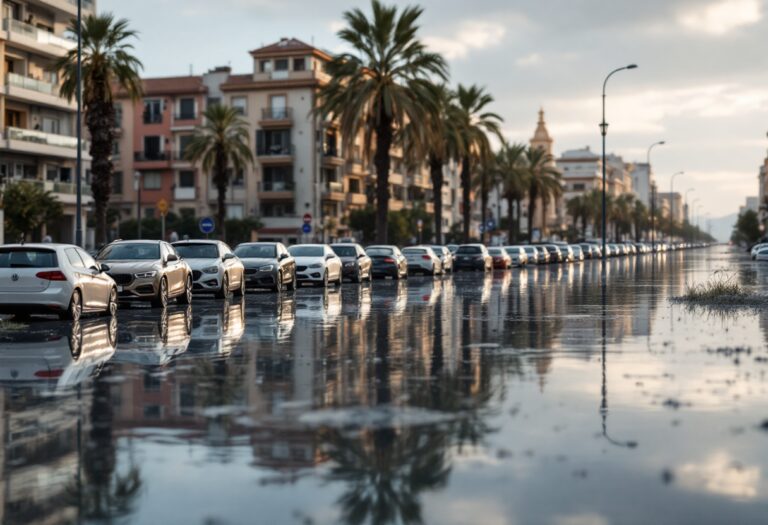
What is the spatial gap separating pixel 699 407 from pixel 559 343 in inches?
235

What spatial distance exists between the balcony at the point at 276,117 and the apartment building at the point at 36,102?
83.2 feet

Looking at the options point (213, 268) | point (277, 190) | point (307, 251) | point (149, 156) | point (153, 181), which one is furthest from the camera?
point (153, 181)

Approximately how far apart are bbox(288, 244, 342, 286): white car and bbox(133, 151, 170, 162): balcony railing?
54.1 m

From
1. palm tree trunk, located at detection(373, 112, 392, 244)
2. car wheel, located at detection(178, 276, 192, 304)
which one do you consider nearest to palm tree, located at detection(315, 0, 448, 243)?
palm tree trunk, located at detection(373, 112, 392, 244)

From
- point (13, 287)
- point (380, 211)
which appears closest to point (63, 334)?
point (13, 287)

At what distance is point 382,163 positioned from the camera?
1986 inches

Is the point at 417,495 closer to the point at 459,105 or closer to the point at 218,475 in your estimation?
the point at 218,475

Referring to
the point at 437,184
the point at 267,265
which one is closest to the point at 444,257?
the point at 437,184

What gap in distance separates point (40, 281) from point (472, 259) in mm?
40626

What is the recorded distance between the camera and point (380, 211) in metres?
51.2

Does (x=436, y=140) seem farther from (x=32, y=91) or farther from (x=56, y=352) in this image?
(x=56, y=352)

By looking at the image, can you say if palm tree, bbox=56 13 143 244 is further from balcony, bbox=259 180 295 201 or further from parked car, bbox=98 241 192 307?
balcony, bbox=259 180 295 201

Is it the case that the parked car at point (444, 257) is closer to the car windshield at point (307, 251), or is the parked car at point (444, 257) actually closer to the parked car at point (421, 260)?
the parked car at point (421, 260)

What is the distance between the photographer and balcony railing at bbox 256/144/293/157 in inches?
3482
